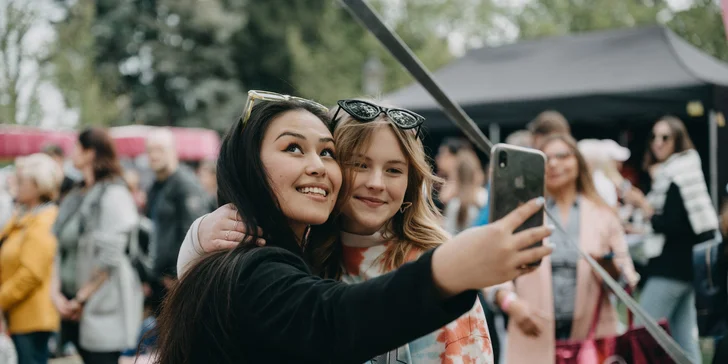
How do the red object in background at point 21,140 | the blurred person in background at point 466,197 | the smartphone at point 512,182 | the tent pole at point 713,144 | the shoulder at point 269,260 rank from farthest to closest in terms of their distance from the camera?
the red object in background at point 21,140
the tent pole at point 713,144
the blurred person in background at point 466,197
the shoulder at point 269,260
the smartphone at point 512,182

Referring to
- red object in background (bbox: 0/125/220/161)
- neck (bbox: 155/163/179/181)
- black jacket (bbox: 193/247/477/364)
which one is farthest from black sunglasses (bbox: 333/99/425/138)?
red object in background (bbox: 0/125/220/161)

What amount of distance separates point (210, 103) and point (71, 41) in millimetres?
8187

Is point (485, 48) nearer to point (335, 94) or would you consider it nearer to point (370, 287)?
point (370, 287)

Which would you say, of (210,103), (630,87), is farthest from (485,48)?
(210,103)

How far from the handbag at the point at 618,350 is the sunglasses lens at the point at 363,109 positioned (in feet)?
5.23

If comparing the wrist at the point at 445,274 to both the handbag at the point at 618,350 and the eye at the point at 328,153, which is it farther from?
the handbag at the point at 618,350

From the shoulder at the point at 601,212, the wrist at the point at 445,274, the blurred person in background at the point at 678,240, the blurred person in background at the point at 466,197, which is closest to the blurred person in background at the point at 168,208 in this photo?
the blurred person in background at the point at 466,197

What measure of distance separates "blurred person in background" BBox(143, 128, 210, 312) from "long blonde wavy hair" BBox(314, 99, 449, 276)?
335 centimetres

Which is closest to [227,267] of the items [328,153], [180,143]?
[328,153]

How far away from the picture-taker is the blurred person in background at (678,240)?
4.69 meters

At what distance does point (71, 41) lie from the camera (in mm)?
17359

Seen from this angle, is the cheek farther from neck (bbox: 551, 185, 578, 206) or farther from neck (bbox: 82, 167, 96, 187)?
neck (bbox: 82, 167, 96, 187)

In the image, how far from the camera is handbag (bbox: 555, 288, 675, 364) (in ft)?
9.43

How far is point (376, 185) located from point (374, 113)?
218mm
